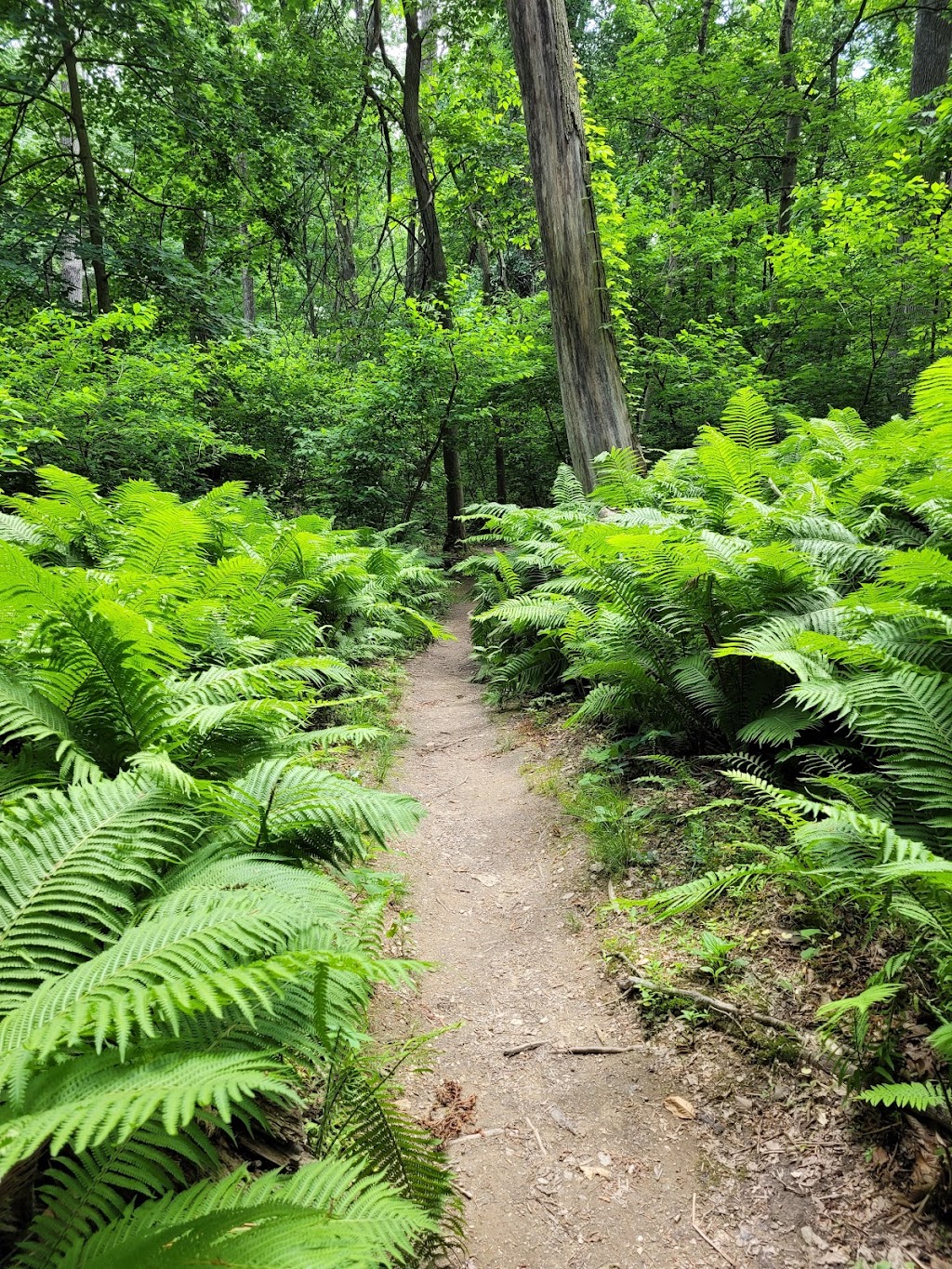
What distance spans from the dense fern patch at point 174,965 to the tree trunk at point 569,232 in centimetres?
489

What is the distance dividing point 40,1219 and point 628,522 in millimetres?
4073

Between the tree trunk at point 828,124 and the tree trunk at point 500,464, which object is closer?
the tree trunk at point 828,124

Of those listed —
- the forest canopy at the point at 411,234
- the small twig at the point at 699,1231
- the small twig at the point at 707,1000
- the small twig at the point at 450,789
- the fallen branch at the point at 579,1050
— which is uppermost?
the forest canopy at the point at 411,234

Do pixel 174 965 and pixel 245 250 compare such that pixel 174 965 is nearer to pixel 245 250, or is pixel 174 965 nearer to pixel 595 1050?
pixel 595 1050

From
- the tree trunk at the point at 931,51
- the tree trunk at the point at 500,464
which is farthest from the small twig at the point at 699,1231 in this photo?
the tree trunk at the point at 931,51

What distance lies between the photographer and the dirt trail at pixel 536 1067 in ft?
5.56

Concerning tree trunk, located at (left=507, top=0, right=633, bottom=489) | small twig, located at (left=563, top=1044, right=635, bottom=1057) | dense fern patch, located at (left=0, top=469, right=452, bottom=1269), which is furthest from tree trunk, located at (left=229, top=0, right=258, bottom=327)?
small twig, located at (left=563, top=1044, right=635, bottom=1057)

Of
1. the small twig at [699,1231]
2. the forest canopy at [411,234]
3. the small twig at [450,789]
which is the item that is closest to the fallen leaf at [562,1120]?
the small twig at [699,1231]

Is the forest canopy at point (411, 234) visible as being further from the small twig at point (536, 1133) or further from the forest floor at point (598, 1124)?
the small twig at point (536, 1133)

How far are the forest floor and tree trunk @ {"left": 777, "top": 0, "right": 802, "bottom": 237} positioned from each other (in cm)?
1113

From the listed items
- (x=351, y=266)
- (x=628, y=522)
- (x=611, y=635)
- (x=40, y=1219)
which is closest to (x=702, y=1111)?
(x=40, y=1219)

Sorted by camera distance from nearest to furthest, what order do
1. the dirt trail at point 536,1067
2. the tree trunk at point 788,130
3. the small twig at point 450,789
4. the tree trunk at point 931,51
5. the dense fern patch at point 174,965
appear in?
the dense fern patch at point 174,965
the dirt trail at point 536,1067
the small twig at point 450,789
the tree trunk at point 931,51
the tree trunk at point 788,130

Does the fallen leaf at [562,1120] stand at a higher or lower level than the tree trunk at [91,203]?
lower

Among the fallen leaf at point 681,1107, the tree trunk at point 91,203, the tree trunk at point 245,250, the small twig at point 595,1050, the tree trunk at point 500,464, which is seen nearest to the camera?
the fallen leaf at point 681,1107
